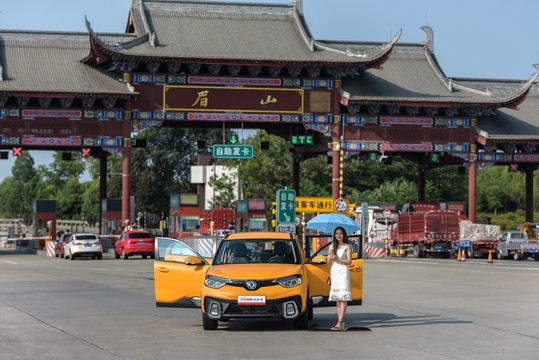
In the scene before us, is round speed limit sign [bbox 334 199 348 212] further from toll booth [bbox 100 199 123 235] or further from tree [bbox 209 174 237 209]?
tree [bbox 209 174 237 209]

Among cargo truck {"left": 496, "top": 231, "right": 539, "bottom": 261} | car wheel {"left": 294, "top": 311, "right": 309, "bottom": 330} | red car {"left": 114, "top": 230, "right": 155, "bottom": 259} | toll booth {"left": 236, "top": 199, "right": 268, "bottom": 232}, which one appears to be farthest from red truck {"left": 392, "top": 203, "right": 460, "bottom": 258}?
car wheel {"left": 294, "top": 311, "right": 309, "bottom": 330}

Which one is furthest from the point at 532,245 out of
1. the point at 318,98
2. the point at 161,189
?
the point at 161,189

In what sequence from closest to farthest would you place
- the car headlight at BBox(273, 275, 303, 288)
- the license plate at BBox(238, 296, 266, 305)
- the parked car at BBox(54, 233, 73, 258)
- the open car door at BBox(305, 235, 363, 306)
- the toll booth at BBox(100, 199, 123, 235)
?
1. the license plate at BBox(238, 296, 266, 305)
2. the car headlight at BBox(273, 275, 303, 288)
3. the open car door at BBox(305, 235, 363, 306)
4. the parked car at BBox(54, 233, 73, 258)
5. the toll booth at BBox(100, 199, 123, 235)

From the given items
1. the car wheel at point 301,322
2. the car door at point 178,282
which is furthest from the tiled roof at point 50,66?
the car wheel at point 301,322

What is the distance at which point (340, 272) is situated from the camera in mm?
15453

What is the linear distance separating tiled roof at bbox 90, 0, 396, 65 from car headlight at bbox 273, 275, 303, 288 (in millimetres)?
34588

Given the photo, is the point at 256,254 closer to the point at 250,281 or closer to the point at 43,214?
the point at 250,281

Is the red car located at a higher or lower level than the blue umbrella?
lower

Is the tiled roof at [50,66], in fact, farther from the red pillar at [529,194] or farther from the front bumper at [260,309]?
the front bumper at [260,309]

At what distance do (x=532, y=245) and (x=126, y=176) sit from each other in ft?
69.1

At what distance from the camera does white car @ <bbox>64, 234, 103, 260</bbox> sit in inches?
1812

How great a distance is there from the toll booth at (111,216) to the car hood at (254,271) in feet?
140

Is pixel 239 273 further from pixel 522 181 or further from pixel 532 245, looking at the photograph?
pixel 522 181

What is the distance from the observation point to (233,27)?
Answer: 54.0 m
